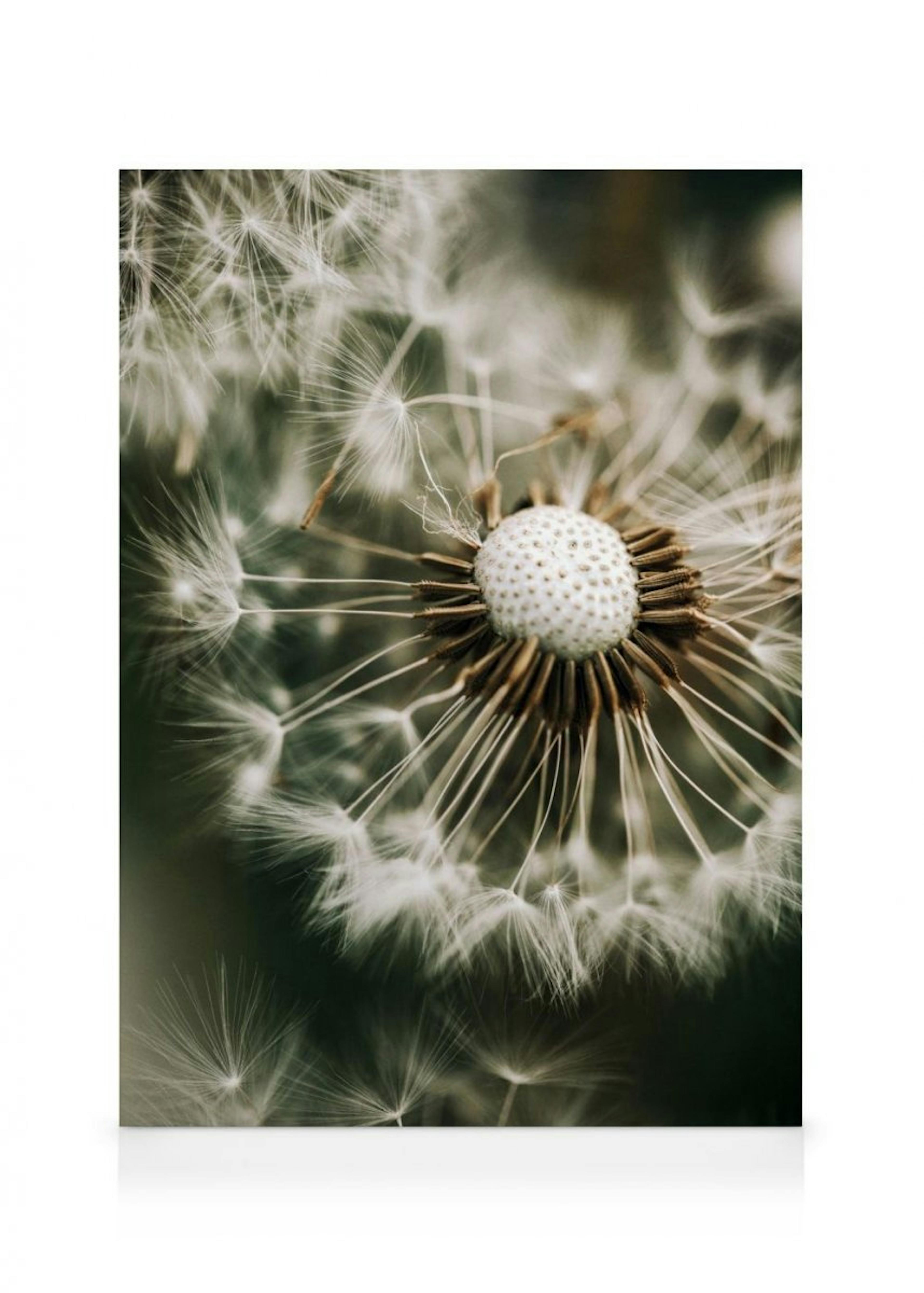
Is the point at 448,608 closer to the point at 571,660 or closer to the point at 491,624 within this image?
the point at 491,624

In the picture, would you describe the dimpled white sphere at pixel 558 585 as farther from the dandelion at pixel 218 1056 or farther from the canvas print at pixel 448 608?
the dandelion at pixel 218 1056

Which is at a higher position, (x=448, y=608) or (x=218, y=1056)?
(x=448, y=608)

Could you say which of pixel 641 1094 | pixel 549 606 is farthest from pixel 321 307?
pixel 641 1094

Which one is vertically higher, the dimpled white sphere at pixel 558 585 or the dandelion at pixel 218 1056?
the dimpled white sphere at pixel 558 585

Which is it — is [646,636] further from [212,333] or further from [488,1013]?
[212,333]

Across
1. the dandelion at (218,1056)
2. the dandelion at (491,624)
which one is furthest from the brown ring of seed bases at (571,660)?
the dandelion at (218,1056)

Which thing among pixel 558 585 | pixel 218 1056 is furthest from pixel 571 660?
pixel 218 1056
